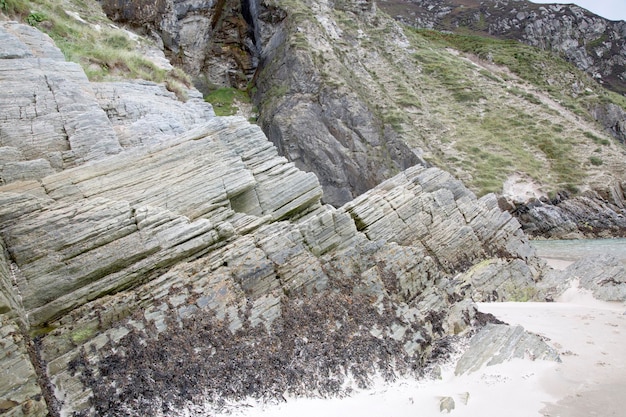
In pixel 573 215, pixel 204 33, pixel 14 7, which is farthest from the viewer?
pixel 204 33

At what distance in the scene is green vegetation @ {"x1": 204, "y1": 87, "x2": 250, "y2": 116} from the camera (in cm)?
3884

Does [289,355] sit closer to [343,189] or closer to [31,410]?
[31,410]

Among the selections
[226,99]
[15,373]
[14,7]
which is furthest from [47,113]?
[226,99]

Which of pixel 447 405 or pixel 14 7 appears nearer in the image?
pixel 447 405

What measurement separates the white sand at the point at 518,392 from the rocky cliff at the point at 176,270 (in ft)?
1.86

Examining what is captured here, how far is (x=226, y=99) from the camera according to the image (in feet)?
132

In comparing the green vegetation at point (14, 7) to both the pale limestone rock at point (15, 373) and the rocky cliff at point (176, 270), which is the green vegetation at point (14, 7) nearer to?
the rocky cliff at point (176, 270)

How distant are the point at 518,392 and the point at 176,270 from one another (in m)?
7.97

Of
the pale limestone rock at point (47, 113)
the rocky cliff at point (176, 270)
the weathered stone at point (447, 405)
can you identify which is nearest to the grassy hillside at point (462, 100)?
the pale limestone rock at point (47, 113)

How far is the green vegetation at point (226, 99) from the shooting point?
127 ft

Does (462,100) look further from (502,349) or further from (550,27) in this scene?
(550,27)

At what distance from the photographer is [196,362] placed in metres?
8.34

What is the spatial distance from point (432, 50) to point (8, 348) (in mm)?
59970

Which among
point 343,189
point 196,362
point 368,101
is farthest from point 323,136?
point 196,362
